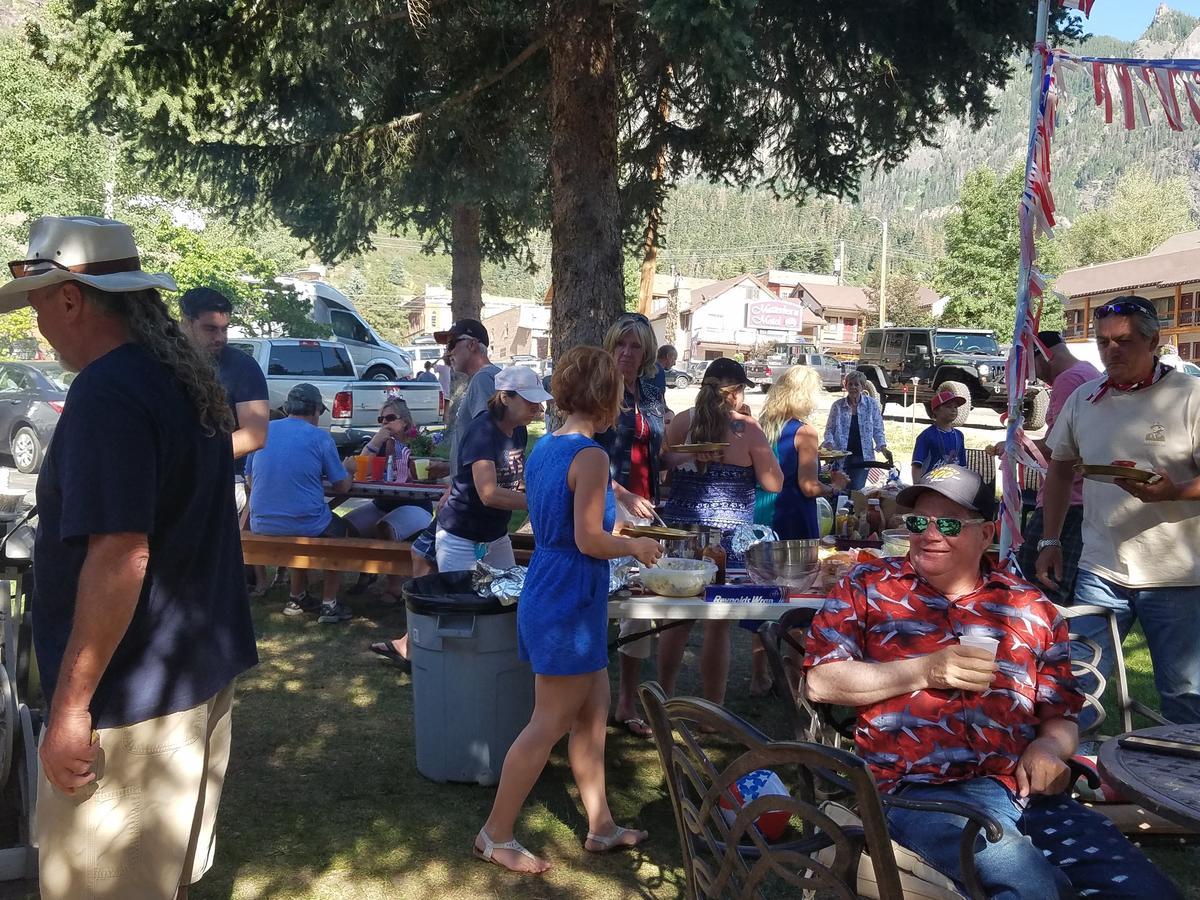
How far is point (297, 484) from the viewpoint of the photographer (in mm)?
7074

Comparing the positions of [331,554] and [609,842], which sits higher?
[331,554]

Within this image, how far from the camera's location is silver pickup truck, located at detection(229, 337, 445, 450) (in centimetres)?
1869

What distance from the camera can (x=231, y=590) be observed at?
2.46 m

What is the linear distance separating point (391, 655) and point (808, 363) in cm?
2975

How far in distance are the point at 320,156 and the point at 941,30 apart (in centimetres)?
581

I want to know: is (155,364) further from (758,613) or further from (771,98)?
(771,98)

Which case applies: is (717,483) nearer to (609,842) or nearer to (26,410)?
(609,842)

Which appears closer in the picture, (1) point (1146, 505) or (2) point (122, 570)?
(2) point (122, 570)

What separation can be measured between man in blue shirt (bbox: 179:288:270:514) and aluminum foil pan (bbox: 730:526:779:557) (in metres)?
2.09

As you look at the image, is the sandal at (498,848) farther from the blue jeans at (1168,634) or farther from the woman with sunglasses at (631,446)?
the blue jeans at (1168,634)

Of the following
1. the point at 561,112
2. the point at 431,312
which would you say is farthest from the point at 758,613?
the point at 431,312

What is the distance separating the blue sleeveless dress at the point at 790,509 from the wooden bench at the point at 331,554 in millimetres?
2271

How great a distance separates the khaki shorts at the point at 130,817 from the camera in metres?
2.23

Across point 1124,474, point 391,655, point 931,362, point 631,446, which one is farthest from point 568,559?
point 931,362
